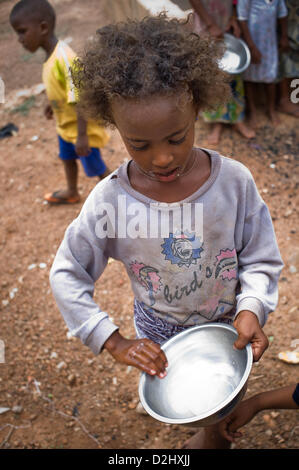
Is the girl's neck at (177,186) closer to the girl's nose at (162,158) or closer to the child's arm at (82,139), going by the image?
the girl's nose at (162,158)

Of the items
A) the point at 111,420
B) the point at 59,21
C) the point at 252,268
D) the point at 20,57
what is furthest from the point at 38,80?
the point at 252,268

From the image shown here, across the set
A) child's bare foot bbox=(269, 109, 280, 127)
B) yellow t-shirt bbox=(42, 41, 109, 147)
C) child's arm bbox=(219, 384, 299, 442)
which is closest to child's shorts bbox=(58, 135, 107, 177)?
yellow t-shirt bbox=(42, 41, 109, 147)

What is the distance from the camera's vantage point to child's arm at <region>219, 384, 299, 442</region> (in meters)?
1.50

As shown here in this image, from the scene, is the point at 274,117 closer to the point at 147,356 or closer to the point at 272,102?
the point at 272,102

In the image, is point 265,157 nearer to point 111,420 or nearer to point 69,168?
point 69,168

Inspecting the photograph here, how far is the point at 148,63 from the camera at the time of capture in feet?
3.28

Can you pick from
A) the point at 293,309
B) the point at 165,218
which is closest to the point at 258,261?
the point at 165,218

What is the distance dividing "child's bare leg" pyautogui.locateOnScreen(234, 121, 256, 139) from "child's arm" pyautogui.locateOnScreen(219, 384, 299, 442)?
2.58 m

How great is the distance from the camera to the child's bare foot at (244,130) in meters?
3.68

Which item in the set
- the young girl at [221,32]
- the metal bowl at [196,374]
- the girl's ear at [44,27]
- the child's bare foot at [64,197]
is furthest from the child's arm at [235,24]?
the metal bowl at [196,374]

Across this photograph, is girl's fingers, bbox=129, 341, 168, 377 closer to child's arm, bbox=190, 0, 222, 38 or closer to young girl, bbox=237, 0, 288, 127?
child's arm, bbox=190, 0, 222, 38

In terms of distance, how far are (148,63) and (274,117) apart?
3.06 m

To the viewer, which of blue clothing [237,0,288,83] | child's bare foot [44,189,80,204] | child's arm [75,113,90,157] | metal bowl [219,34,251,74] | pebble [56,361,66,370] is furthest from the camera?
child's bare foot [44,189,80,204]

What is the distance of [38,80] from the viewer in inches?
196
